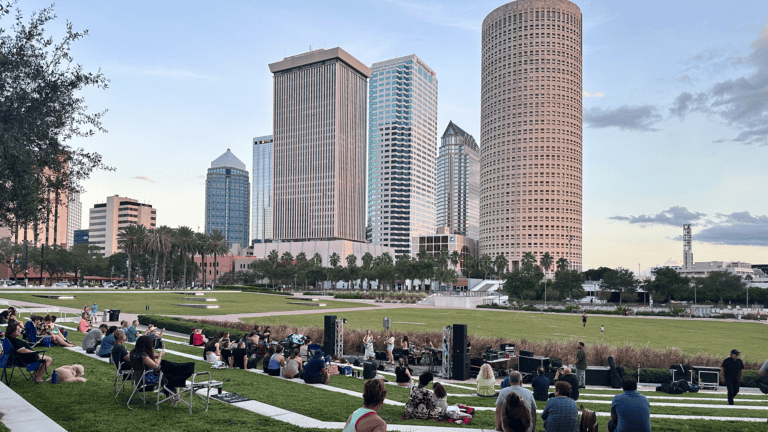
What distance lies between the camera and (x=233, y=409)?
10.8 meters

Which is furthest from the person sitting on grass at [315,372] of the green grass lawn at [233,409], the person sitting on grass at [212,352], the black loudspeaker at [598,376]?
the black loudspeaker at [598,376]

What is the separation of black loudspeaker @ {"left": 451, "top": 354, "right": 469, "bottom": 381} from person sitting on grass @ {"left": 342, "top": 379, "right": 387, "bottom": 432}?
47.0 ft

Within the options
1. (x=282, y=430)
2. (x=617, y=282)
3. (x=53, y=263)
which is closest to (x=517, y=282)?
(x=617, y=282)

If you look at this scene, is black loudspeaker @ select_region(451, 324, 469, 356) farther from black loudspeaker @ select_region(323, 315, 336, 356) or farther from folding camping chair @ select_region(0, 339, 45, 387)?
folding camping chair @ select_region(0, 339, 45, 387)

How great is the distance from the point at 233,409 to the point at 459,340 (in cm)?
1049

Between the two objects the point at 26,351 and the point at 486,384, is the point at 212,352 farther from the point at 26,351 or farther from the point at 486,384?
the point at 486,384

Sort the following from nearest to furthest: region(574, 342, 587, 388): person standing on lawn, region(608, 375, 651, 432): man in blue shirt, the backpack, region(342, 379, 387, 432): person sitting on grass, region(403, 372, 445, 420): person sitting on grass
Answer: region(342, 379, 387, 432): person sitting on grass < region(608, 375, 651, 432): man in blue shirt < the backpack < region(403, 372, 445, 420): person sitting on grass < region(574, 342, 587, 388): person standing on lawn

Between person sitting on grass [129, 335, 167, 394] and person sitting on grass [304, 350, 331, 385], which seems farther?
person sitting on grass [304, 350, 331, 385]

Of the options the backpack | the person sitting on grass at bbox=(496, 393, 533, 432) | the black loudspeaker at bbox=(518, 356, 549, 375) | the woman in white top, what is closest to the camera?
the person sitting on grass at bbox=(496, 393, 533, 432)

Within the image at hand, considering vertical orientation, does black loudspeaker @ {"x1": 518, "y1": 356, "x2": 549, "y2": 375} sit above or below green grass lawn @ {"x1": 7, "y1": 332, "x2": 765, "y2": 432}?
below

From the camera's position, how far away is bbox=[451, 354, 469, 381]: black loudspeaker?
19.4 metres

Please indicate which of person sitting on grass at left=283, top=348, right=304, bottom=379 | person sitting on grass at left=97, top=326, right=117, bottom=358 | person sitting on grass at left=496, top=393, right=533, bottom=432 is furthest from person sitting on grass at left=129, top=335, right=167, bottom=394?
person sitting on grass at left=97, top=326, right=117, bottom=358

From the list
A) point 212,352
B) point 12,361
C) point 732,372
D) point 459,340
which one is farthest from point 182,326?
point 732,372

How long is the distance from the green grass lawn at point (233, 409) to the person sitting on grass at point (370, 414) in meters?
4.11
